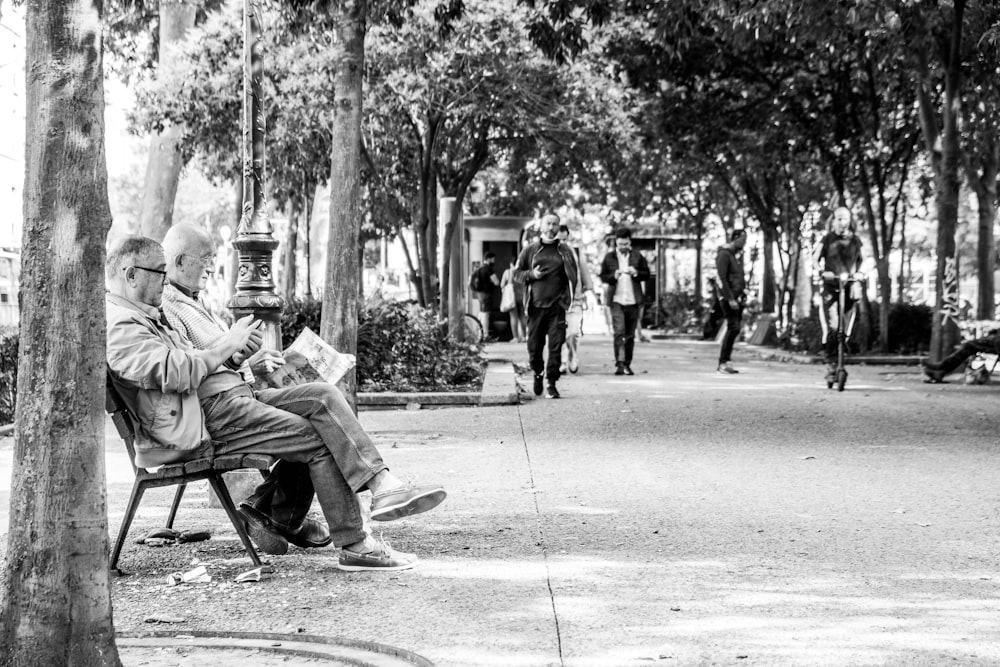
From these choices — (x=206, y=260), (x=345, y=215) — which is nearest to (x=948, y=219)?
(x=345, y=215)

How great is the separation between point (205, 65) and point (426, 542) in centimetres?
1479

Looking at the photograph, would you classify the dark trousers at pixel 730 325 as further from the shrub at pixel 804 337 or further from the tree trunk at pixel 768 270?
the tree trunk at pixel 768 270

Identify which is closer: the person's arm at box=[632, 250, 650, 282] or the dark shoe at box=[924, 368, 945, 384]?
the dark shoe at box=[924, 368, 945, 384]

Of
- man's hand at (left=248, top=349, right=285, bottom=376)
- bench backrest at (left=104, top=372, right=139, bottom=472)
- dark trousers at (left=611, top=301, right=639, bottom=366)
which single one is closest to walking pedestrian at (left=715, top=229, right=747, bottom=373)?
dark trousers at (left=611, top=301, right=639, bottom=366)

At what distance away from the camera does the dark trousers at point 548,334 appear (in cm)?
1444

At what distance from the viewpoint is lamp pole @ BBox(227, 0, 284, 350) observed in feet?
23.2

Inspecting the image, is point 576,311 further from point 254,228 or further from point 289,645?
point 289,645

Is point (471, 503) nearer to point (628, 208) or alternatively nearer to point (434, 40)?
point (434, 40)

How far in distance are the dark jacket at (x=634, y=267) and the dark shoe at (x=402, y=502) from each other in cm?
1275

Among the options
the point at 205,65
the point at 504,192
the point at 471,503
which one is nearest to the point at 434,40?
the point at 205,65

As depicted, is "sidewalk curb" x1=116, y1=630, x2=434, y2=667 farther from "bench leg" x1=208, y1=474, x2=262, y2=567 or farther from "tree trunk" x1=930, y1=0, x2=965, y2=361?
"tree trunk" x1=930, y1=0, x2=965, y2=361

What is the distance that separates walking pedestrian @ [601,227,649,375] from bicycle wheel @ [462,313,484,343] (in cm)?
520

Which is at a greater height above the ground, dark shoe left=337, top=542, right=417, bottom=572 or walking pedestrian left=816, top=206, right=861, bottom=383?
walking pedestrian left=816, top=206, right=861, bottom=383

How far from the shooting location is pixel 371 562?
5.72 m
